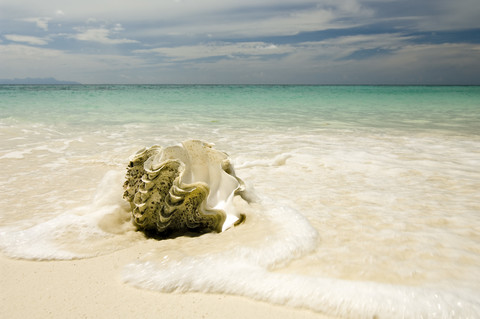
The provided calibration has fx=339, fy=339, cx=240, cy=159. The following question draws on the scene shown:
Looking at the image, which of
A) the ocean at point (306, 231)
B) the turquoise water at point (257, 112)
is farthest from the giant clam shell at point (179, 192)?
the turquoise water at point (257, 112)

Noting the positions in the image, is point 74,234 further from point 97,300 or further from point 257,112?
point 257,112

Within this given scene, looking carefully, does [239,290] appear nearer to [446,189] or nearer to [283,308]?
[283,308]

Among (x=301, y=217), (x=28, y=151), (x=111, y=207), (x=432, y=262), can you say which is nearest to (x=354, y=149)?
(x=301, y=217)

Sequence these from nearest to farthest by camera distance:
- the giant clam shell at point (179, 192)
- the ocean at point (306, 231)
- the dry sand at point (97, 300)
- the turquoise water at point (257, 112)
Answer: the dry sand at point (97, 300) < the ocean at point (306, 231) < the giant clam shell at point (179, 192) < the turquoise water at point (257, 112)

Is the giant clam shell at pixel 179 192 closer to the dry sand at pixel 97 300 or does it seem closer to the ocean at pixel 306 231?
the ocean at pixel 306 231

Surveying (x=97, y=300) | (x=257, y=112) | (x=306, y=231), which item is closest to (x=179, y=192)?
(x=97, y=300)

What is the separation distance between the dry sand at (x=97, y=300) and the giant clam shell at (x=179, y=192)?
482mm

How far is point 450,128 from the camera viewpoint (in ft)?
28.6

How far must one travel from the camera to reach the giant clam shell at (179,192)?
2.31 metres

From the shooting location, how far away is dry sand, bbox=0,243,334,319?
62.4 inches

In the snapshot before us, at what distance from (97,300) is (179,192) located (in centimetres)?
82

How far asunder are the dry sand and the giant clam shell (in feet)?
1.58

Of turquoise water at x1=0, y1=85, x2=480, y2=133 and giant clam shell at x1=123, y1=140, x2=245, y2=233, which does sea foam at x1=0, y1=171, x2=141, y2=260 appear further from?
turquoise water at x1=0, y1=85, x2=480, y2=133

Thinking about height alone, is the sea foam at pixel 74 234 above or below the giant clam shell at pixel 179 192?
below
